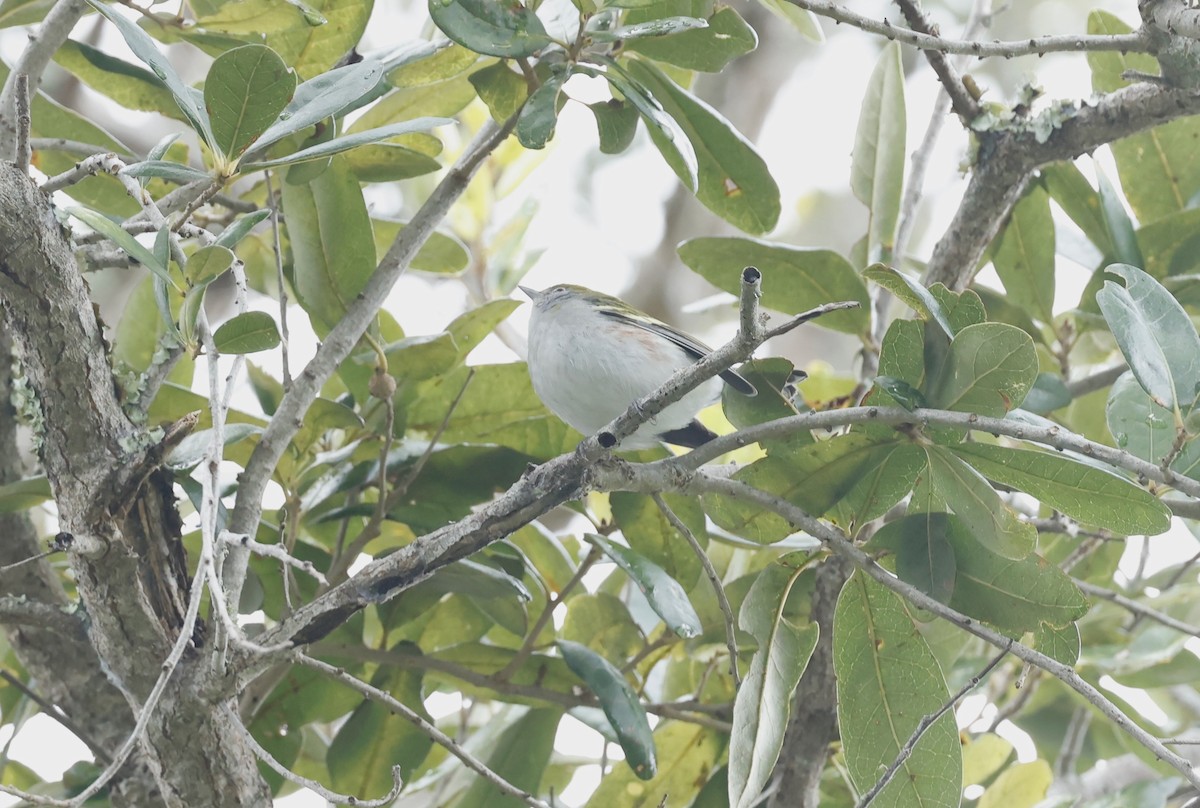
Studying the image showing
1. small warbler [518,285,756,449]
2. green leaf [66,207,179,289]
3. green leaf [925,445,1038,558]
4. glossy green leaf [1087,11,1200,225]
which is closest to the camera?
green leaf [66,207,179,289]

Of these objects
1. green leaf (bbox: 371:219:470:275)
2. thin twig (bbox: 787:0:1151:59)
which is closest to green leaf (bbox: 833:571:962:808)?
thin twig (bbox: 787:0:1151:59)

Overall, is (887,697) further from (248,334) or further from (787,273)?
(248,334)

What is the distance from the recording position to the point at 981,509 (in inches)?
48.4

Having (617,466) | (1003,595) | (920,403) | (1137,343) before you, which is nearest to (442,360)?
(617,466)

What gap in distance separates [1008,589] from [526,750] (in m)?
0.80

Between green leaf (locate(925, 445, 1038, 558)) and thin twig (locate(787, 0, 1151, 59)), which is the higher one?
thin twig (locate(787, 0, 1151, 59))

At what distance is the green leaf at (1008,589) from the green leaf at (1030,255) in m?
0.76

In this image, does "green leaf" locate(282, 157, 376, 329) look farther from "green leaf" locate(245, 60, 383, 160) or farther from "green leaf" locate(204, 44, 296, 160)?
"green leaf" locate(204, 44, 296, 160)

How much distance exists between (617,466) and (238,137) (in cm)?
58

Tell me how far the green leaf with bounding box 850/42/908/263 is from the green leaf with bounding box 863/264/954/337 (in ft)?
2.23

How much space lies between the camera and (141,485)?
1214 millimetres

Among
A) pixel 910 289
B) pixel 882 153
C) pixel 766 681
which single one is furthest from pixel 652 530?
pixel 882 153

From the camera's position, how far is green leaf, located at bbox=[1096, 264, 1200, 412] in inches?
44.6

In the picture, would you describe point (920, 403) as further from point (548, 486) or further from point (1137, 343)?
point (548, 486)
